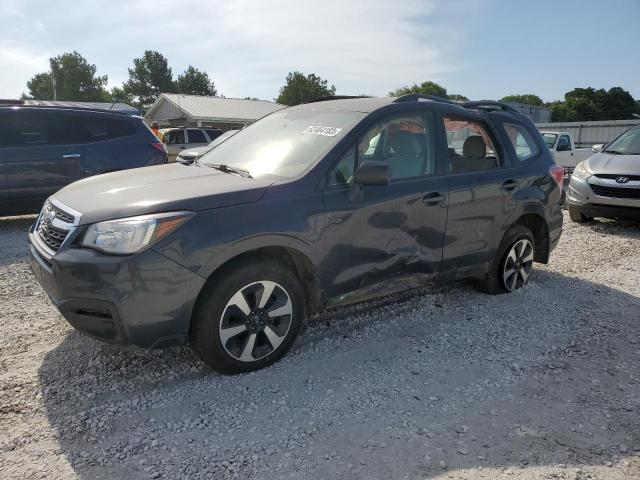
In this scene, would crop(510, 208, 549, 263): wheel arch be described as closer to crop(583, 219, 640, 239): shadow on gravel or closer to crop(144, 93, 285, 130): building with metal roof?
crop(583, 219, 640, 239): shadow on gravel

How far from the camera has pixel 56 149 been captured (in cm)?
779

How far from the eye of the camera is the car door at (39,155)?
752 centimetres

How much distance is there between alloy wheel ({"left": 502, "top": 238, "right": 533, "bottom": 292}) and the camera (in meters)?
5.12

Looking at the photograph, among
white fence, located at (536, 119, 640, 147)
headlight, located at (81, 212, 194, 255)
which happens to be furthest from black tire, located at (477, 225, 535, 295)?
white fence, located at (536, 119, 640, 147)

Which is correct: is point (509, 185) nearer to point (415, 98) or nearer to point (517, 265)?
point (517, 265)

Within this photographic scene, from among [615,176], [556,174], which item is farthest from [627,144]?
[556,174]

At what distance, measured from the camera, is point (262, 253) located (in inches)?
136

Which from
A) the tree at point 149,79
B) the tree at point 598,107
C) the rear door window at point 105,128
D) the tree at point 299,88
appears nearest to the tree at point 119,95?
the tree at point 149,79

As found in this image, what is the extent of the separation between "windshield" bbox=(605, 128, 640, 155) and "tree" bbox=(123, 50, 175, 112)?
88801 mm

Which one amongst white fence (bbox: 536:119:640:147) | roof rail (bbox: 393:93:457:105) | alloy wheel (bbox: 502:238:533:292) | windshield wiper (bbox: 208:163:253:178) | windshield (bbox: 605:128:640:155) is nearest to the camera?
windshield wiper (bbox: 208:163:253:178)

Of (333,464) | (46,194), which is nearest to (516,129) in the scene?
(333,464)

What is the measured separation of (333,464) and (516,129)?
392 centimetres

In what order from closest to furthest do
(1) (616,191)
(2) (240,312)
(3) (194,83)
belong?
(2) (240,312)
(1) (616,191)
(3) (194,83)

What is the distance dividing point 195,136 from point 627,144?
15.3 m
